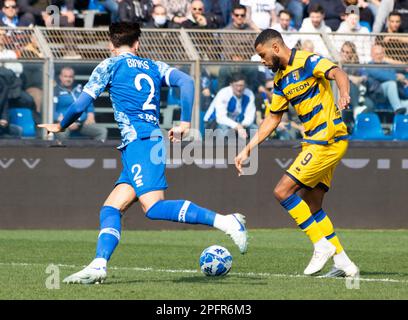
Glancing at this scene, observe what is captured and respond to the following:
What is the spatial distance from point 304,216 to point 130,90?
6.99 ft

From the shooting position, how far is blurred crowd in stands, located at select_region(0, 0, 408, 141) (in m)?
16.5

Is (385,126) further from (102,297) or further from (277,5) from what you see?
(102,297)

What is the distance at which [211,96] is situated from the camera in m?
17.1

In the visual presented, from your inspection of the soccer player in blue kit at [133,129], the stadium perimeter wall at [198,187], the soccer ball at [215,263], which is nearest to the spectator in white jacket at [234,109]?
the stadium perimeter wall at [198,187]

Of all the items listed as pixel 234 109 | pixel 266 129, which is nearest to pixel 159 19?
pixel 234 109

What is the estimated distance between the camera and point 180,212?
358 inches

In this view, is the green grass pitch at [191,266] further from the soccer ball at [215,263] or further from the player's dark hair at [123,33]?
the player's dark hair at [123,33]

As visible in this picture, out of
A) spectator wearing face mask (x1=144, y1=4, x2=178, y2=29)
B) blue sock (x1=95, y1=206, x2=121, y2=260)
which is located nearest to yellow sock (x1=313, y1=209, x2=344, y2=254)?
blue sock (x1=95, y1=206, x2=121, y2=260)

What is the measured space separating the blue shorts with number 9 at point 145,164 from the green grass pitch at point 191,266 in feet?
2.78

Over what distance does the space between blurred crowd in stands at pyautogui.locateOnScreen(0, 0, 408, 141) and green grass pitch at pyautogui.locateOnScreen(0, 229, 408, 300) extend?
194 cm

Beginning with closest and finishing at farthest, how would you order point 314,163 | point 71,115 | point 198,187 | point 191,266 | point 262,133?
point 71,115 < point 314,163 < point 262,133 < point 191,266 < point 198,187

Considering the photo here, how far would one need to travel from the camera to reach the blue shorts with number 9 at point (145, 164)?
9.27 m

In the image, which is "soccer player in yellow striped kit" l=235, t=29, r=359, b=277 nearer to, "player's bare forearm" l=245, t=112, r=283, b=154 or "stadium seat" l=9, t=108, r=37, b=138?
"player's bare forearm" l=245, t=112, r=283, b=154
